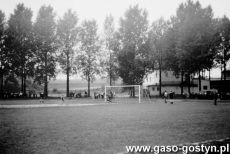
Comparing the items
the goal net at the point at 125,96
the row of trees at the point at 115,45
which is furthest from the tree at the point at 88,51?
the goal net at the point at 125,96

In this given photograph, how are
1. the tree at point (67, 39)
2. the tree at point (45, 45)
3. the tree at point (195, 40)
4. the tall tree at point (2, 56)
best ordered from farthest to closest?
the tree at point (67, 39) → the tree at point (45, 45) → the tall tree at point (2, 56) → the tree at point (195, 40)

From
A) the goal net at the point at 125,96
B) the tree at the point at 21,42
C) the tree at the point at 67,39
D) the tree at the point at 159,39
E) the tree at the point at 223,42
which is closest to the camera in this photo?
the goal net at the point at 125,96

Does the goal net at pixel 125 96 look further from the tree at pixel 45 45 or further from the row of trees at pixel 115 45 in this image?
the tree at pixel 45 45

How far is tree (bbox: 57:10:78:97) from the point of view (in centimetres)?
5919

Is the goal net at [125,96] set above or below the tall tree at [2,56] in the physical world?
below

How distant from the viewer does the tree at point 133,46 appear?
5712 centimetres

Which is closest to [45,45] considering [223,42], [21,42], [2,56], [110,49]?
[21,42]

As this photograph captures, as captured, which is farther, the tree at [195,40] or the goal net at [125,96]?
the tree at [195,40]

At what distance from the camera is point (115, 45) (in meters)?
59.4

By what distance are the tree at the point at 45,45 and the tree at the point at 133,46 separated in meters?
14.3

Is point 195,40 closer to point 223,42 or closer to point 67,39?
point 223,42

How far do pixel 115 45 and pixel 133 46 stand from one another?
4.27 metres

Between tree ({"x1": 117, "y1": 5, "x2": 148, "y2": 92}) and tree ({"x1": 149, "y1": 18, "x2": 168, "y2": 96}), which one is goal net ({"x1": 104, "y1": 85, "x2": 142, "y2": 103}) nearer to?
tree ({"x1": 117, "y1": 5, "x2": 148, "y2": 92})

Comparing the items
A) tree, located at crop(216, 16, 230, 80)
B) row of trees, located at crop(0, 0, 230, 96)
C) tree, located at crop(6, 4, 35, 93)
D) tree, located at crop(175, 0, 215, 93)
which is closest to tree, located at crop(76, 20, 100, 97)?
row of trees, located at crop(0, 0, 230, 96)
